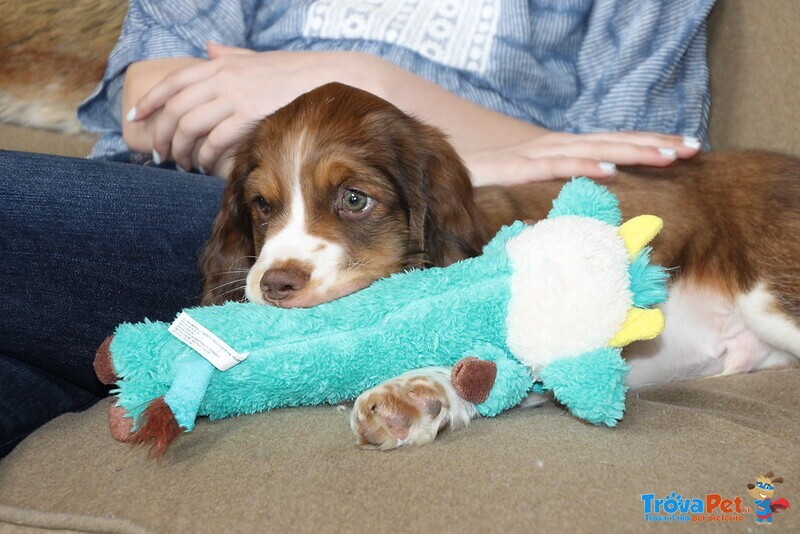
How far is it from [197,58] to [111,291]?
1.40 meters

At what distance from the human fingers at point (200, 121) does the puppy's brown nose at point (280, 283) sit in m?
1.10

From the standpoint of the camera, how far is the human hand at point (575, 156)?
2.50 m

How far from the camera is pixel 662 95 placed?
10.4 feet

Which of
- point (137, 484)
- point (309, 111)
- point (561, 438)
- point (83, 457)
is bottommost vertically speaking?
point (83, 457)

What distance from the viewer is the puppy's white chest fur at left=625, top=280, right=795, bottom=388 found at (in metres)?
2.46

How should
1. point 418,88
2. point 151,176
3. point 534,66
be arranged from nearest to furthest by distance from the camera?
1. point 151,176
2. point 418,88
3. point 534,66

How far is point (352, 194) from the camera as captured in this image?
2.18 metres

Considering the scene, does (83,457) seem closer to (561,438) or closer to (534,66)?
(561,438)

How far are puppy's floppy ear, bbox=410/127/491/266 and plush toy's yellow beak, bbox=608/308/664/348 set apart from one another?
1.92 ft

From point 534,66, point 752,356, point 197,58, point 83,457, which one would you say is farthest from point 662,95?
point 83,457

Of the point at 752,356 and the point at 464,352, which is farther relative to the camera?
the point at 752,356

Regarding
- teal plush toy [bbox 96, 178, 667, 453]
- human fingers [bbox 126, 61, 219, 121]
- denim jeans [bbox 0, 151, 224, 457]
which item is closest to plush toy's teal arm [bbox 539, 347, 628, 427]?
teal plush toy [bbox 96, 178, 667, 453]

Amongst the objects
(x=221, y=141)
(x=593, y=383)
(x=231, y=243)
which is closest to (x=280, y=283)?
(x=231, y=243)

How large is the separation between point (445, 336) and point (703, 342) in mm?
1195
